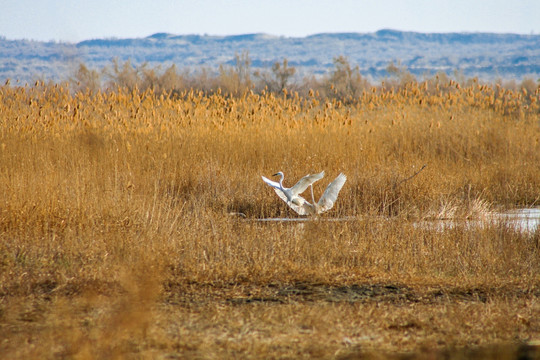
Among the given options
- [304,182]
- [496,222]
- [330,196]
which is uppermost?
[304,182]

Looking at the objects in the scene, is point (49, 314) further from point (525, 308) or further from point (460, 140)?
point (460, 140)

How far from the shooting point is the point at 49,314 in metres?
4.80

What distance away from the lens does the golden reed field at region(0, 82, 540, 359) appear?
171 inches

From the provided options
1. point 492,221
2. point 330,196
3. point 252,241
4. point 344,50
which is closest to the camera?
point 252,241

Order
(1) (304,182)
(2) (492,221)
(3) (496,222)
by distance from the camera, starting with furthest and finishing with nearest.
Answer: (1) (304,182) < (3) (496,222) < (2) (492,221)

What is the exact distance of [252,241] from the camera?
275 inches

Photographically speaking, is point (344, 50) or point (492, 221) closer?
point (492, 221)

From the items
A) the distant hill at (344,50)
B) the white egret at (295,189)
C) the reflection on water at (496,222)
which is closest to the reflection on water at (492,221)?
the reflection on water at (496,222)

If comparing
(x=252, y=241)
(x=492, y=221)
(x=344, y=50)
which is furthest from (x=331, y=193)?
(x=344, y=50)

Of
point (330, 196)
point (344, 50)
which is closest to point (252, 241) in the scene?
point (330, 196)

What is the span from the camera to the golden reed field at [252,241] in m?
4.34

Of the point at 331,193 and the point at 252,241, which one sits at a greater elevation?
the point at 331,193

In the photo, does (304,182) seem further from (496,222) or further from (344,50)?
(344,50)

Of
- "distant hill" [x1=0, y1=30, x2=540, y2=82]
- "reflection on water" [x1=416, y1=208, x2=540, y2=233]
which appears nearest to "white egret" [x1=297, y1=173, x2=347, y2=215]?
"reflection on water" [x1=416, y1=208, x2=540, y2=233]
